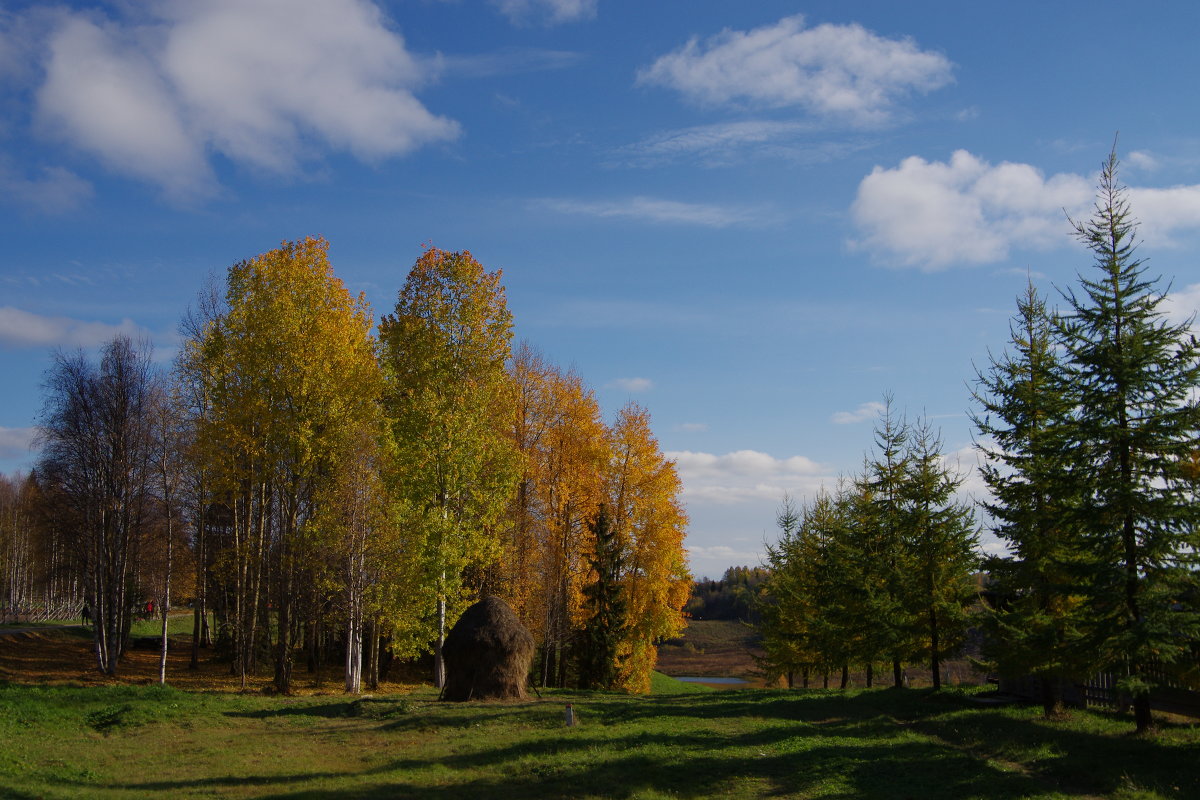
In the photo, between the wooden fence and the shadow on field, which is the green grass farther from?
the wooden fence

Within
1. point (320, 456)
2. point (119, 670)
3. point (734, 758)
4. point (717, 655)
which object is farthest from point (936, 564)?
point (717, 655)

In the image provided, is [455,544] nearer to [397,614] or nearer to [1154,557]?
[397,614]

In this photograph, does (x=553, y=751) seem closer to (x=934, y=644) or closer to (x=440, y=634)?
(x=440, y=634)

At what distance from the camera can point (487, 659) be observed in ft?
79.4

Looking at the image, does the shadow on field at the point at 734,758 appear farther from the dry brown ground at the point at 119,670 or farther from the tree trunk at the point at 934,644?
the dry brown ground at the point at 119,670

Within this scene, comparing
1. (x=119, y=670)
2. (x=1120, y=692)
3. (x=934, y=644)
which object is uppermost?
(x=1120, y=692)

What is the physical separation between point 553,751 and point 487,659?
25.2 feet

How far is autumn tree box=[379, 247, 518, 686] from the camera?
93.1 feet

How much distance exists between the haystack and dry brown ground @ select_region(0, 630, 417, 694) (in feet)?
27.2

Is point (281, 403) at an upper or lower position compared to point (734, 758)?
upper

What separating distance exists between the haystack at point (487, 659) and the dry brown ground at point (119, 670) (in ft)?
27.2

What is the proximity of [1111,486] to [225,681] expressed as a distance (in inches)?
1268

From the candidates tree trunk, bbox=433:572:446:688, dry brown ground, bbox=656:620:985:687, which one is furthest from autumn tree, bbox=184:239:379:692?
dry brown ground, bbox=656:620:985:687

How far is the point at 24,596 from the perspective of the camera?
66250 mm
